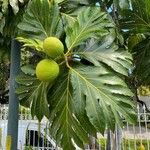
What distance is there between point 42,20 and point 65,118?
0.69 meters

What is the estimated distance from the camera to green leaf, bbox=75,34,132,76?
2797 mm

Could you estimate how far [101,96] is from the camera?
2639 millimetres

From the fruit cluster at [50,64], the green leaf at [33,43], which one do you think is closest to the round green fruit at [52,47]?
the fruit cluster at [50,64]

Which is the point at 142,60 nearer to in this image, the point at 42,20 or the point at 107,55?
the point at 107,55

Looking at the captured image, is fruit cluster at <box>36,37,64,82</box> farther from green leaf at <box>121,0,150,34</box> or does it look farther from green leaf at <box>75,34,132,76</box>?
green leaf at <box>121,0,150,34</box>

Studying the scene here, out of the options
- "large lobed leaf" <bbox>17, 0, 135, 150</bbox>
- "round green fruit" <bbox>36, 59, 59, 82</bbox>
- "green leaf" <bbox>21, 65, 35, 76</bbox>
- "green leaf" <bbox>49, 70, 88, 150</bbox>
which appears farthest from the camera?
"green leaf" <bbox>21, 65, 35, 76</bbox>

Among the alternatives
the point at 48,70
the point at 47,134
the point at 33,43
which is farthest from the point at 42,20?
the point at 47,134

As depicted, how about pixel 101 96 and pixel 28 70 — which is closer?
pixel 101 96

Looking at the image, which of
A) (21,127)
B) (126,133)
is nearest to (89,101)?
(126,133)

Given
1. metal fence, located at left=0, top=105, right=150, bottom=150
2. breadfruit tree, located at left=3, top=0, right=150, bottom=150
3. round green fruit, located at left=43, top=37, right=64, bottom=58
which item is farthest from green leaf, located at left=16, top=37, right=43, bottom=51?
metal fence, located at left=0, top=105, right=150, bottom=150

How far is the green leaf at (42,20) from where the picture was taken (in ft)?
9.39

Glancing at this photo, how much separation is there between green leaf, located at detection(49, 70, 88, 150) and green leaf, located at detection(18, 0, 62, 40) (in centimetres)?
32

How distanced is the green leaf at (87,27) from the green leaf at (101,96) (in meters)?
0.20

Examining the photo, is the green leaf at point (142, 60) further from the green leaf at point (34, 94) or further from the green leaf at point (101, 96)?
the green leaf at point (34, 94)
